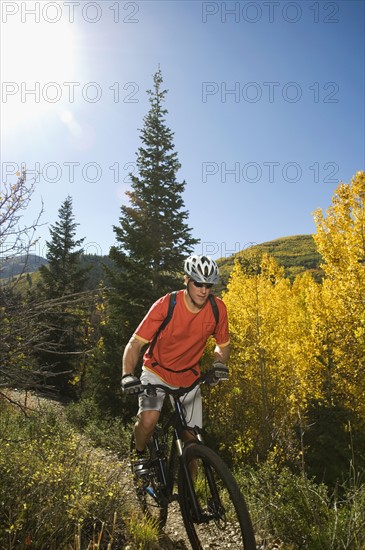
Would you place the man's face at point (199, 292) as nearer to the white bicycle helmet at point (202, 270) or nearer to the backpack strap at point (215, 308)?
the white bicycle helmet at point (202, 270)

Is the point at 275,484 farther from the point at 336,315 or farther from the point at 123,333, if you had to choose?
the point at 123,333

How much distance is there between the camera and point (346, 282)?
32.4 feet

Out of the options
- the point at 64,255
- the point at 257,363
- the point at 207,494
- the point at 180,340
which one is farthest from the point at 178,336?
the point at 64,255

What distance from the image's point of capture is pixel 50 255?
2573 cm

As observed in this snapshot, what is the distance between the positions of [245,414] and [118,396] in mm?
4874

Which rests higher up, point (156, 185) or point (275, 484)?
point (156, 185)

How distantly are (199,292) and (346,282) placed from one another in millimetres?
7601

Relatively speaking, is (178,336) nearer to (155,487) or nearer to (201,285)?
(201,285)

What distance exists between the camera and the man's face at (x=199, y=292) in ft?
12.5

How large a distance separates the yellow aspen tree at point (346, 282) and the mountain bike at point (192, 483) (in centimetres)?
720

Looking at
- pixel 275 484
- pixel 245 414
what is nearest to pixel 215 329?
pixel 275 484

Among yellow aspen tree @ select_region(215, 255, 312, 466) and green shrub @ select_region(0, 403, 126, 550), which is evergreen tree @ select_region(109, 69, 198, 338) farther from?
green shrub @ select_region(0, 403, 126, 550)

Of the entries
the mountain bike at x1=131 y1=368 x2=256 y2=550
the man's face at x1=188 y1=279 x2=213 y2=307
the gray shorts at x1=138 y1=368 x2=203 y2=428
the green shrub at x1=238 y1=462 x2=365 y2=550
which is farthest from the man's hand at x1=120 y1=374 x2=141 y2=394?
the green shrub at x1=238 y1=462 x2=365 y2=550

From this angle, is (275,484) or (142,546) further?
(275,484)
